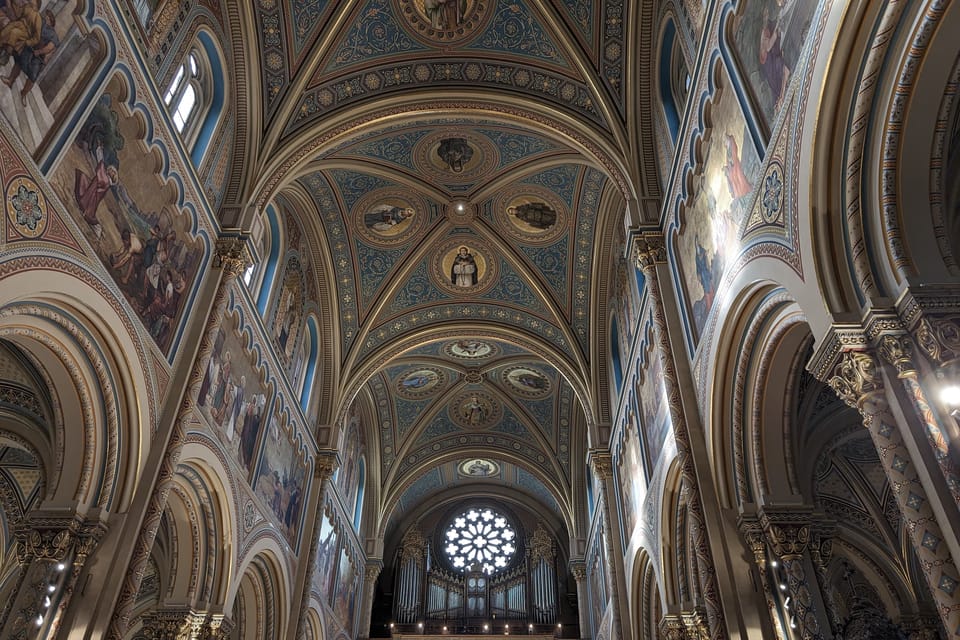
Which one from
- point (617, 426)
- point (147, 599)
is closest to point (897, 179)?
point (617, 426)

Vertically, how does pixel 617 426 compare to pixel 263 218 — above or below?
below

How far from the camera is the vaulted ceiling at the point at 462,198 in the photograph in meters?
13.5

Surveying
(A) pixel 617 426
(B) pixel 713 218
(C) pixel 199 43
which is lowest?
(B) pixel 713 218

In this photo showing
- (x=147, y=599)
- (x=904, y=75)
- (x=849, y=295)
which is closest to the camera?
(x=904, y=75)

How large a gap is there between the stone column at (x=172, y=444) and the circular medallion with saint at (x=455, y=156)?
20.6ft

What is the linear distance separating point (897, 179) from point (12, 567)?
17421 mm

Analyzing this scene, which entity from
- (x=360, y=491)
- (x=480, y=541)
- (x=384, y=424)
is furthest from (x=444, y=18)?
(x=480, y=541)

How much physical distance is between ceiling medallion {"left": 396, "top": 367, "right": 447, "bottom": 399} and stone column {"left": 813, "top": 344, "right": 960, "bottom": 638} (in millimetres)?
18566

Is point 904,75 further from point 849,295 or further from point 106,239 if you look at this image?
point 106,239

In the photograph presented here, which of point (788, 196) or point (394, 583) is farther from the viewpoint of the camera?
point (394, 583)

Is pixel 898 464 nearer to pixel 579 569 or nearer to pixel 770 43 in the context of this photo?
pixel 770 43

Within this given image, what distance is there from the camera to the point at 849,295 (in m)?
5.90

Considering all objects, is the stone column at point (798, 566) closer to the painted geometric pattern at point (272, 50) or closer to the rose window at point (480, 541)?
the painted geometric pattern at point (272, 50)

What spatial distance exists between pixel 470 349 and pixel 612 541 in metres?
8.35
